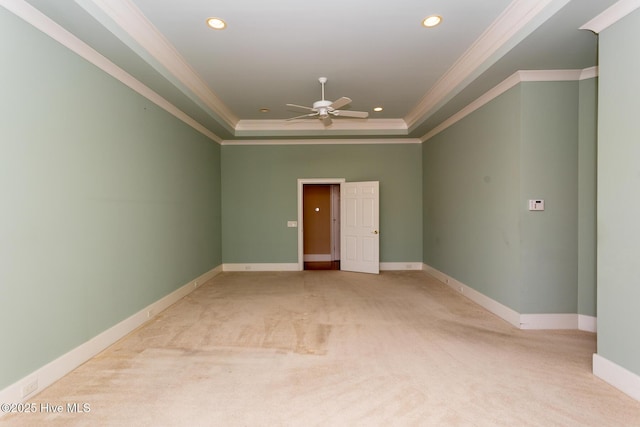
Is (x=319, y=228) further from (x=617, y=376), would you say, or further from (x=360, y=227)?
(x=617, y=376)

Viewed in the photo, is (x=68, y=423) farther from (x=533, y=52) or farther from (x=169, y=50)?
(x=533, y=52)

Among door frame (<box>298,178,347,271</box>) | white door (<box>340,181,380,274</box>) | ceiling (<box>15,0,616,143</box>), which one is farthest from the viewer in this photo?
door frame (<box>298,178,347,271</box>)

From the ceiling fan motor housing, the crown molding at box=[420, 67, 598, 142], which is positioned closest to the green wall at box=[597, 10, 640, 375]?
the crown molding at box=[420, 67, 598, 142]

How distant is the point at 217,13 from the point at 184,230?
310 cm

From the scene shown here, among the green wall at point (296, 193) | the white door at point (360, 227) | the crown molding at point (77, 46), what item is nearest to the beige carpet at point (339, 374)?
the white door at point (360, 227)

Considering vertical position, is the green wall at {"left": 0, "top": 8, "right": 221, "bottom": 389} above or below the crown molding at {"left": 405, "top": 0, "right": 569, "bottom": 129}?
below

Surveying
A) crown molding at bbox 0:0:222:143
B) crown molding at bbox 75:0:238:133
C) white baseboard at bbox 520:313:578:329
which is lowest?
white baseboard at bbox 520:313:578:329

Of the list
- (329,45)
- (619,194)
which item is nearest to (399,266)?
(619,194)

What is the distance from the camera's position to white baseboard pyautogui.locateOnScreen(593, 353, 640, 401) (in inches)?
85.4

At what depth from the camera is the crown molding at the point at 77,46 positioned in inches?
84.7

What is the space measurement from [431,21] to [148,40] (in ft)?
8.78

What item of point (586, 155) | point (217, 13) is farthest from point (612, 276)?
point (217, 13)

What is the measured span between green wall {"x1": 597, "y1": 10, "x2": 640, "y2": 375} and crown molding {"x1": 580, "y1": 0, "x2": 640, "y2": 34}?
1.8 inches

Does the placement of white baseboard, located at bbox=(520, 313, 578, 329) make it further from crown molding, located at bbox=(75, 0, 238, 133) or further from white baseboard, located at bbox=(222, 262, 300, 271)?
crown molding, located at bbox=(75, 0, 238, 133)
